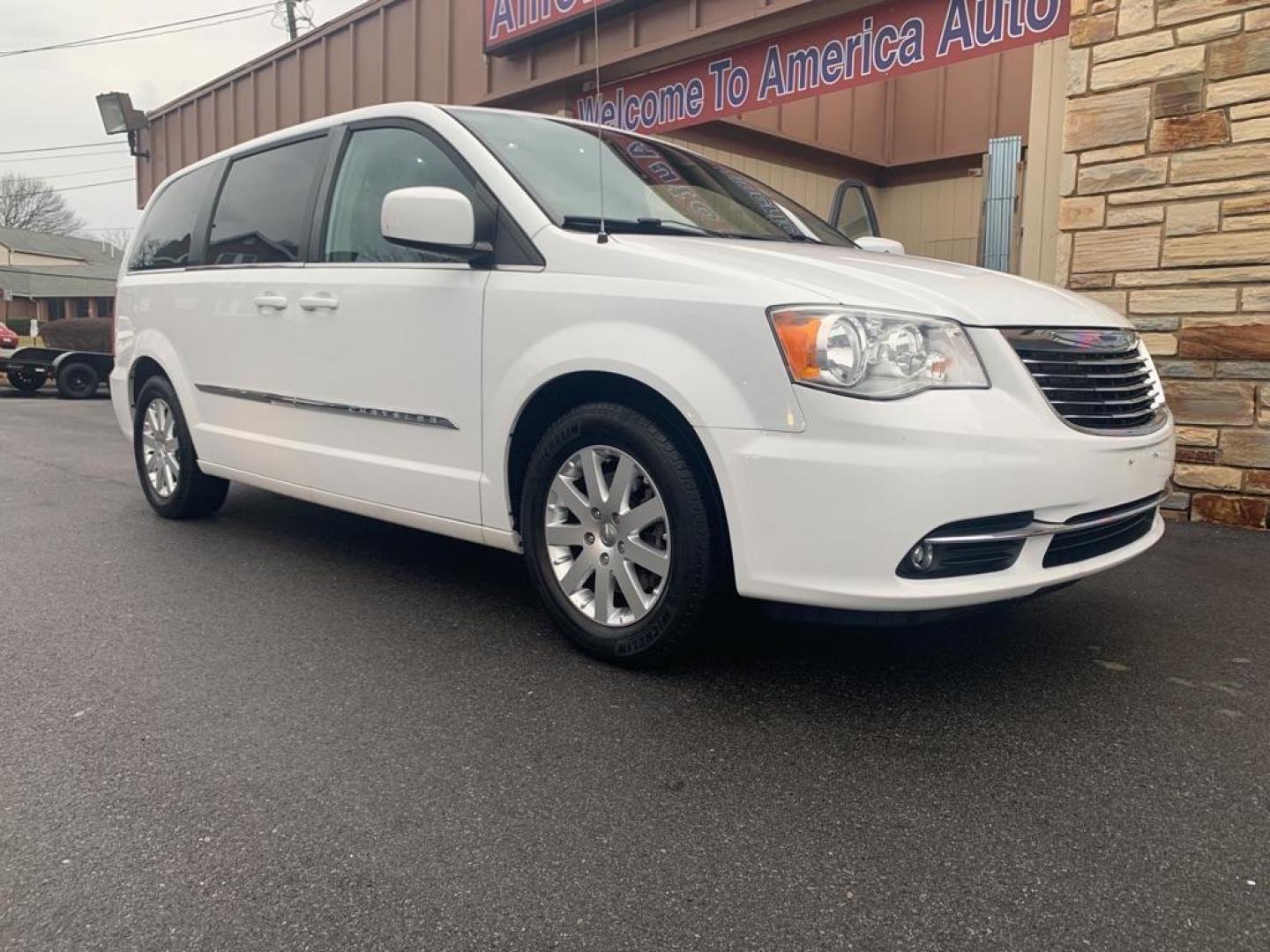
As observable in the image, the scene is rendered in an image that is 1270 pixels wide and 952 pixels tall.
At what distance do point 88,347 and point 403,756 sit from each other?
26.1 m

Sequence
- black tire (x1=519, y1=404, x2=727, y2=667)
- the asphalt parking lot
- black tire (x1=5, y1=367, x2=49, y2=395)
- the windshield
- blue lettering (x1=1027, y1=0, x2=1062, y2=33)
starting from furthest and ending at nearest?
1. black tire (x1=5, y1=367, x2=49, y2=395)
2. blue lettering (x1=1027, y1=0, x2=1062, y2=33)
3. the windshield
4. black tire (x1=519, y1=404, x2=727, y2=667)
5. the asphalt parking lot

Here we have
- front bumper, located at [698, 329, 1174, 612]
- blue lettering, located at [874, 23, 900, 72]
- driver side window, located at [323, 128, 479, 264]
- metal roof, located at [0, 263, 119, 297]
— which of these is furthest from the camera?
metal roof, located at [0, 263, 119, 297]

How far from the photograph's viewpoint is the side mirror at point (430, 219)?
323 centimetres

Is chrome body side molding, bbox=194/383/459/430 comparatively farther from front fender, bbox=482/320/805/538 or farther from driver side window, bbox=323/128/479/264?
driver side window, bbox=323/128/479/264

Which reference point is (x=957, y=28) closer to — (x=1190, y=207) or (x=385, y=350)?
(x=1190, y=207)

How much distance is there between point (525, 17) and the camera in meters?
9.21

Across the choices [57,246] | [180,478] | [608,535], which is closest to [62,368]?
[180,478]

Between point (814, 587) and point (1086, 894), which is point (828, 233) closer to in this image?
point (814, 587)

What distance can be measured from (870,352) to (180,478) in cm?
382

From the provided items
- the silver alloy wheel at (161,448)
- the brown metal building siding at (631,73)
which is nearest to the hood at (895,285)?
the silver alloy wheel at (161,448)

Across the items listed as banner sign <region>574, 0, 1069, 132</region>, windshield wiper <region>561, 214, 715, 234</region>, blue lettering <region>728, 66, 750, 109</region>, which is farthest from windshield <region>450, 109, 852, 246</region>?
blue lettering <region>728, 66, 750, 109</region>

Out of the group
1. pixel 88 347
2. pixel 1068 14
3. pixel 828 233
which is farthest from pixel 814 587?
pixel 88 347

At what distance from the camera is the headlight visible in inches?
103

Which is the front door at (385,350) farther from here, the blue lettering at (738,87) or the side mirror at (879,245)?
the blue lettering at (738,87)
